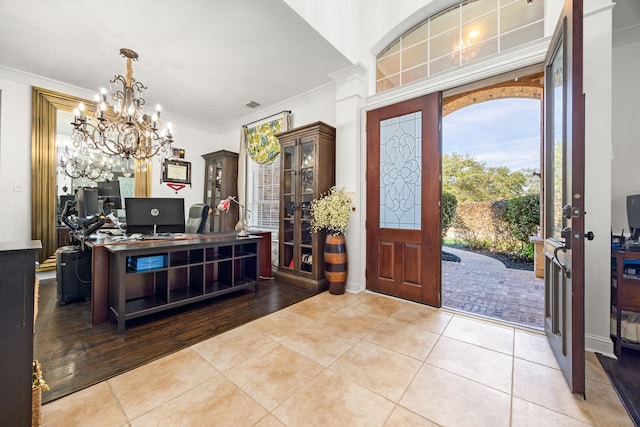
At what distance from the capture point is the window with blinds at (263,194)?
4.95 meters

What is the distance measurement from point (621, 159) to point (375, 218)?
2.36 metres

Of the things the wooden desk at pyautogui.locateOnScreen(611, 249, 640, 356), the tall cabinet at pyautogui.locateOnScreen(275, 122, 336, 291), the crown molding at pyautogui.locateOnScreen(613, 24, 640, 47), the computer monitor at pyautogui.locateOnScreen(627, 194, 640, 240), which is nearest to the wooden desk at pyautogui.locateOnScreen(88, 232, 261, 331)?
the tall cabinet at pyautogui.locateOnScreen(275, 122, 336, 291)

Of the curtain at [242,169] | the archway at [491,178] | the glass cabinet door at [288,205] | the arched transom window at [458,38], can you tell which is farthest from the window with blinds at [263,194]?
the archway at [491,178]

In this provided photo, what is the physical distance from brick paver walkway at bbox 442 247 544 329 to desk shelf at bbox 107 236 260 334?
2616mm

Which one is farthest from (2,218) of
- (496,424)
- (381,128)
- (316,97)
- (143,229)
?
(496,424)

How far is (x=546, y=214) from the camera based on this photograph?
7.35ft

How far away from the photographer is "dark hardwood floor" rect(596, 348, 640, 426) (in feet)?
4.84

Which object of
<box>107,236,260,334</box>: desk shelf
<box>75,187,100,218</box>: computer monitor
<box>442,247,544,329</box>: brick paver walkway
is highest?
<box>75,187,100,218</box>: computer monitor

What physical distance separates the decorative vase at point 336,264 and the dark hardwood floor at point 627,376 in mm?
2328

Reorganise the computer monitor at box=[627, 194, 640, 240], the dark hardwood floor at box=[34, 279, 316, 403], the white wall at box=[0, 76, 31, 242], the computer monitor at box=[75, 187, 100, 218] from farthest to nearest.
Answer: the white wall at box=[0, 76, 31, 242] → the computer monitor at box=[75, 187, 100, 218] → the computer monitor at box=[627, 194, 640, 240] → the dark hardwood floor at box=[34, 279, 316, 403]

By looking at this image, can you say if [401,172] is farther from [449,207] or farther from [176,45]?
[449,207]

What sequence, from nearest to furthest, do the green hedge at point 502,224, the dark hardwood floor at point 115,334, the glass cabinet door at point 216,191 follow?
the dark hardwood floor at point 115,334, the glass cabinet door at point 216,191, the green hedge at point 502,224

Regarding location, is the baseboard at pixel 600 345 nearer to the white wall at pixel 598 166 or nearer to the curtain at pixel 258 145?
the white wall at pixel 598 166

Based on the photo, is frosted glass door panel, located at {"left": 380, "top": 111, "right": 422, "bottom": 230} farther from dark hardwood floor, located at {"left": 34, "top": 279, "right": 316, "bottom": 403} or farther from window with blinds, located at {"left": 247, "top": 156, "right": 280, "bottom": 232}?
window with blinds, located at {"left": 247, "top": 156, "right": 280, "bottom": 232}
